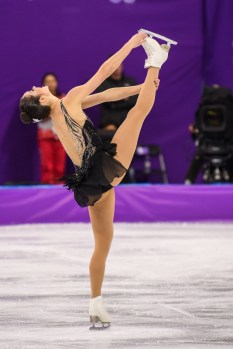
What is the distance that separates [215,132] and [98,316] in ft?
19.6

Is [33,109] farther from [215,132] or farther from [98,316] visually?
[215,132]

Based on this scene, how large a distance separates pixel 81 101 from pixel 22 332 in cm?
109

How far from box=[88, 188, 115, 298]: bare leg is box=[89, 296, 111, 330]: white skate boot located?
0.05 metres

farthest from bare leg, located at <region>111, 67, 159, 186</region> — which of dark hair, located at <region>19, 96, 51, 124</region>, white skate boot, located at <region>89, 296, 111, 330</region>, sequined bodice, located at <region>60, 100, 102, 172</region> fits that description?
white skate boot, located at <region>89, 296, 111, 330</region>

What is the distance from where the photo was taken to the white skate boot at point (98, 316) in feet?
14.3

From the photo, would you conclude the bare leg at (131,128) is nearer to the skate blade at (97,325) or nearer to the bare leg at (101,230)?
the bare leg at (101,230)

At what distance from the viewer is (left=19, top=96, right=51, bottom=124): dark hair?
14.4 feet

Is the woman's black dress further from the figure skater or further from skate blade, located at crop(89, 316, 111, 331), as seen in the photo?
skate blade, located at crop(89, 316, 111, 331)

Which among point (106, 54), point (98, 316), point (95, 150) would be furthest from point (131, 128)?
point (106, 54)

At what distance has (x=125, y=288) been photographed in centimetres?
549

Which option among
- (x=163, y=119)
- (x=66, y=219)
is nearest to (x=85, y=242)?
(x=66, y=219)

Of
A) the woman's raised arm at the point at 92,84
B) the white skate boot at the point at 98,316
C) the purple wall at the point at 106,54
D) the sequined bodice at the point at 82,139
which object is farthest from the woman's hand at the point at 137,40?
the purple wall at the point at 106,54

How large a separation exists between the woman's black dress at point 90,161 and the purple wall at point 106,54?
21.0 feet

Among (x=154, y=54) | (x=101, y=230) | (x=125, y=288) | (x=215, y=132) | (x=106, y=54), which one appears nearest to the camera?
(x=101, y=230)
